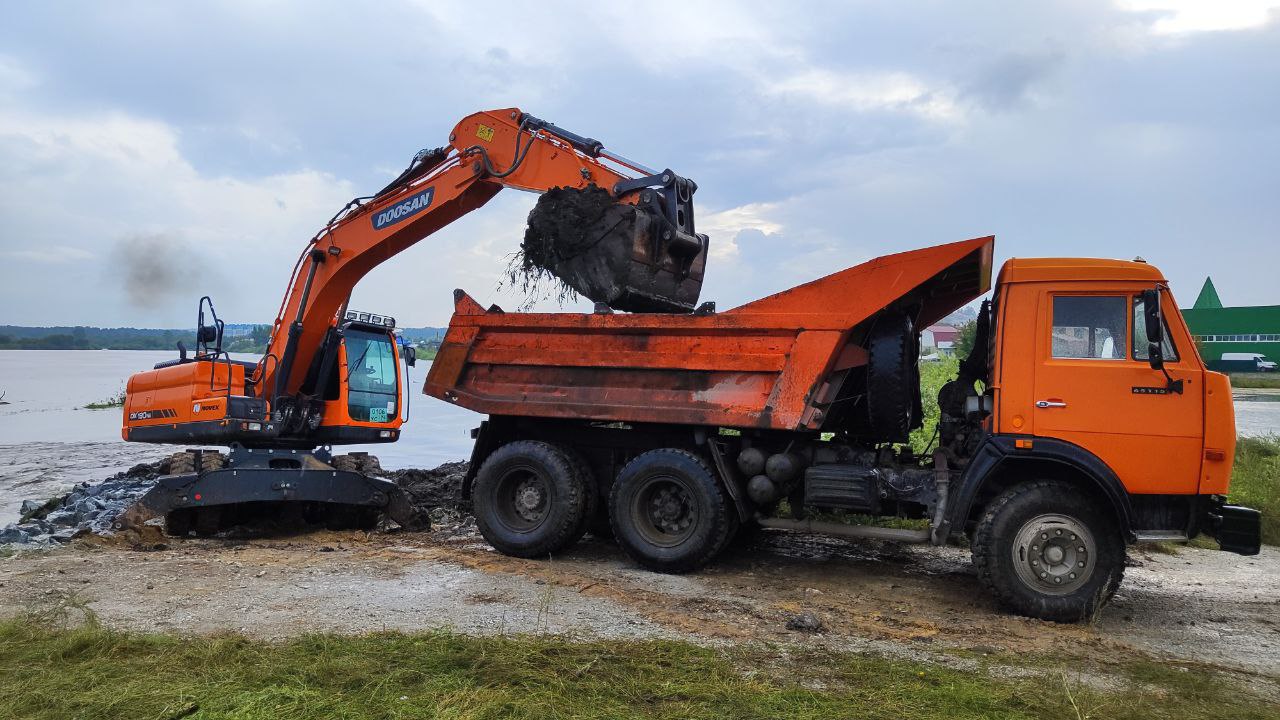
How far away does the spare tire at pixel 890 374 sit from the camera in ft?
24.0

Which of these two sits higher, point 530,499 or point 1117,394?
→ point 1117,394

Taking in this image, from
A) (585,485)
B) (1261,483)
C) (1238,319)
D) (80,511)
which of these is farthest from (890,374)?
(1238,319)

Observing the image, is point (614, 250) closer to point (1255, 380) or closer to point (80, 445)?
point (80, 445)

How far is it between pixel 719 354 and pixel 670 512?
145 centimetres

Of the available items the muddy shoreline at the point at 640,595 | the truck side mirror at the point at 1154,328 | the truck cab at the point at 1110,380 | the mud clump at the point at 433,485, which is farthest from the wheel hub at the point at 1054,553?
the mud clump at the point at 433,485

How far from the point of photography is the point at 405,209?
9836 mm

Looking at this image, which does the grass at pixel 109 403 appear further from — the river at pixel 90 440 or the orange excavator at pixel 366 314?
the orange excavator at pixel 366 314

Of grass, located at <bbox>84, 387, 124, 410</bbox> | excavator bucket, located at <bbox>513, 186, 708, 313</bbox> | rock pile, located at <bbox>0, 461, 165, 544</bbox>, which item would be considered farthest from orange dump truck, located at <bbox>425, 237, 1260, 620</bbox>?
grass, located at <bbox>84, 387, 124, 410</bbox>

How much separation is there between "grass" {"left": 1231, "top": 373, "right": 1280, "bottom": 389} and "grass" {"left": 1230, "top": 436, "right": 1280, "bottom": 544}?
921 inches

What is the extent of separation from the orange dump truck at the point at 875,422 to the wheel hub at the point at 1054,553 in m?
0.01

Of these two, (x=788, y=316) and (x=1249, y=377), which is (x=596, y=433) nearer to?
(x=788, y=316)

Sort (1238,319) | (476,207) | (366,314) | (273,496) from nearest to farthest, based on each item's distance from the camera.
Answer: (273,496) → (476,207) → (366,314) → (1238,319)

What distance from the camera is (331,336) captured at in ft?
35.1

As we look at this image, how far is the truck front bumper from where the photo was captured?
247 inches
